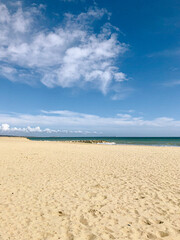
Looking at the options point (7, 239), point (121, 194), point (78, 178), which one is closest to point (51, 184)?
point (78, 178)

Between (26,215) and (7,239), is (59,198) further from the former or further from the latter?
(7,239)

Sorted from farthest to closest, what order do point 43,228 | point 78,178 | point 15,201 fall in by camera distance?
point 78,178 < point 15,201 < point 43,228

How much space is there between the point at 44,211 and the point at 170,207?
182 inches

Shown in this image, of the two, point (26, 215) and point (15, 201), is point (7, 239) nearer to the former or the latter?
point (26, 215)

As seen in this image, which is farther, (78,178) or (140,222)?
(78,178)

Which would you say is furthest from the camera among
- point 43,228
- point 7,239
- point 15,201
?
point 15,201

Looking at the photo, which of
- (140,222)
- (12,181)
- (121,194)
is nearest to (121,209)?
(140,222)

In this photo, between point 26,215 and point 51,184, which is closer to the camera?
point 26,215

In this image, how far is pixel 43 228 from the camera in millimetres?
5066

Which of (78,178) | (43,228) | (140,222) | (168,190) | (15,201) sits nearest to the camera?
(43,228)

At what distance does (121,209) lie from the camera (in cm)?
630

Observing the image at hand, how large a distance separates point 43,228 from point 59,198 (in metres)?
2.17

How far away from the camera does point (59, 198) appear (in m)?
7.23

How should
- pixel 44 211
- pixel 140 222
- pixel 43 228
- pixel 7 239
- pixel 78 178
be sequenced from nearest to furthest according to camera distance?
1. pixel 7 239
2. pixel 43 228
3. pixel 140 222
4. pixel 44 211
5. pixel 78 178
